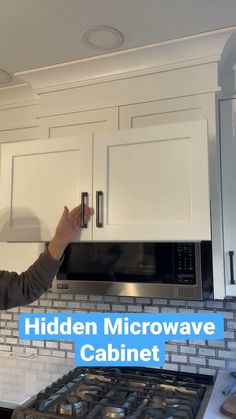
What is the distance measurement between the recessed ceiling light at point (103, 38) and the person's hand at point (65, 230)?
705mm

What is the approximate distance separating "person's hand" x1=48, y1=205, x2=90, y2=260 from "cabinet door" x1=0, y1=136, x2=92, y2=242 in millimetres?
40

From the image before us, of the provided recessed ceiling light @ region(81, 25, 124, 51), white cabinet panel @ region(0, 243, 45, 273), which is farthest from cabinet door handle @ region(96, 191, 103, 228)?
recessed ceiling light @ region(81, 25, 124, 51)

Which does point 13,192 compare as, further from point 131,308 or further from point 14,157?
point 131,308

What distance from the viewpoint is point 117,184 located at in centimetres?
139

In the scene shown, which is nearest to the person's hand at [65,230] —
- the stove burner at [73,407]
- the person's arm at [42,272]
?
the person's arm at [42,272]

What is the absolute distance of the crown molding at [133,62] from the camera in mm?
1493

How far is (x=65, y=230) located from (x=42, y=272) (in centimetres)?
18

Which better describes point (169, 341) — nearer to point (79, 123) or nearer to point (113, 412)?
point (113, 412)

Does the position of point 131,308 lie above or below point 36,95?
below

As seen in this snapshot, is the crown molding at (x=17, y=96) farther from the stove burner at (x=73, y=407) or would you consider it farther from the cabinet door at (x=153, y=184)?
the stove burner at (x=73, y=407)

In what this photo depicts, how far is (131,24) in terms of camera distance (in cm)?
140

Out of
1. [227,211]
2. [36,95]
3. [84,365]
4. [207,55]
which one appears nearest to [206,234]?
[227,211]

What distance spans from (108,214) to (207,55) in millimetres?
805

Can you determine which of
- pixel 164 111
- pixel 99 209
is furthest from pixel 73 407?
pixel 164 111
